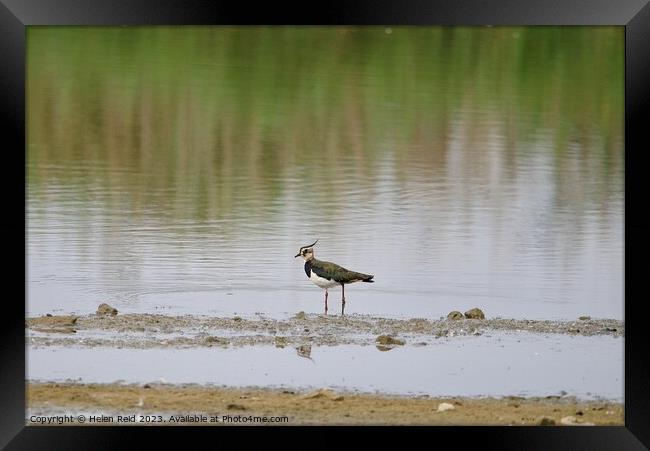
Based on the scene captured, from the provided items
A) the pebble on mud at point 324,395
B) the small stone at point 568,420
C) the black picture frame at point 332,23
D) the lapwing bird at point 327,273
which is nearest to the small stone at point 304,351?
the pebble on mud at point 324,395

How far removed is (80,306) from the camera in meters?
5.89

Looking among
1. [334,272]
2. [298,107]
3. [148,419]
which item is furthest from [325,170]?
[148,419]

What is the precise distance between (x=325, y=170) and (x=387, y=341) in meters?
0.93

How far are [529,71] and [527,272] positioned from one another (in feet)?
3.18

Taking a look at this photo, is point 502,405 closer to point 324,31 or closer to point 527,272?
point 527,272

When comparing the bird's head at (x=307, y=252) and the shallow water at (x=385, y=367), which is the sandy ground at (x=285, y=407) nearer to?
the shallow water at (x=385, y=367)

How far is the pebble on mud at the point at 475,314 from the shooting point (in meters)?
5.89

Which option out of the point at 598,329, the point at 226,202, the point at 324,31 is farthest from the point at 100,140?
the point at 598,329

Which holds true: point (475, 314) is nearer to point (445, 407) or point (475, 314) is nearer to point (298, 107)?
point (445, 407)

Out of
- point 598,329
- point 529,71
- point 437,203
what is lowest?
point 598,329

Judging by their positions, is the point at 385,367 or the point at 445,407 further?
the point at 385,367

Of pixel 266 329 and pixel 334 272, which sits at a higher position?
pixel 334 272

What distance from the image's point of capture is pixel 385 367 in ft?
19.0

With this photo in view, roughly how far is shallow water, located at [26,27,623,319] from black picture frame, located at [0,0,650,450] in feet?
0.70
